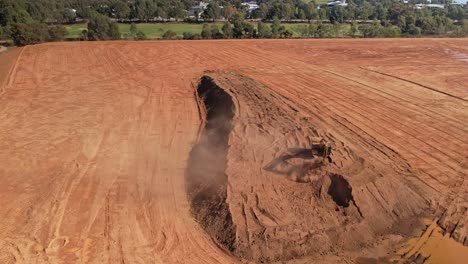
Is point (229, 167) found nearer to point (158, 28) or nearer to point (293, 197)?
point (293, 197)

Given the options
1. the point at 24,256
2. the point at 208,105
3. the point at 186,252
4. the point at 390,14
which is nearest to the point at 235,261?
the point at 186,252

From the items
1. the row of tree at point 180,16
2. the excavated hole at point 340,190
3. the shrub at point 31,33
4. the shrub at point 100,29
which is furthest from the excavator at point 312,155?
the shrub at point 100,29

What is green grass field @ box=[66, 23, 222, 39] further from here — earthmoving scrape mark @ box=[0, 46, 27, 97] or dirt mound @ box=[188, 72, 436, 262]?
dirt mound @ box=[188, 72, 436, 262]

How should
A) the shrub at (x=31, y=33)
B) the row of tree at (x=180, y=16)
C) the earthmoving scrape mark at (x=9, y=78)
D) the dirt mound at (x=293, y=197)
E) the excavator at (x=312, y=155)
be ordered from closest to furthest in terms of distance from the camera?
1. the dirt mound at (x=293, y=197)
2. the excavator at (x=312, y=155)
3. the earthmoving scrape mark at (x=9, y=78)
4. the shrub at (x=31, y=33)
5. the row of tree at (x=180, y=16)

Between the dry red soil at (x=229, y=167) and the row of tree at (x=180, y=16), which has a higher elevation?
the row of tree at (x=180, y=16)

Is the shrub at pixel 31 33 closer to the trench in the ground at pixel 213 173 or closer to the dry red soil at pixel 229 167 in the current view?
the dry red soil at pixel 229 167

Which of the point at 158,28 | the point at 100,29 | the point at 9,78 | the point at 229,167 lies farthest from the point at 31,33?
the point at 229,167

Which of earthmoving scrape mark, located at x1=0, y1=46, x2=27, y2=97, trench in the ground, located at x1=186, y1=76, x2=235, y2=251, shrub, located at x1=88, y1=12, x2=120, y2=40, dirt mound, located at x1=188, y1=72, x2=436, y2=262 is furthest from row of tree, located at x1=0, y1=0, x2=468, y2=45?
dirt mound, located at x1=188, y1=72, x2=436, y2=262
